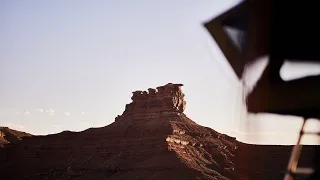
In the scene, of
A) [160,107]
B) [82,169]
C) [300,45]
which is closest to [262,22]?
[300,45]

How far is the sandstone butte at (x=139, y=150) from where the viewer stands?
99812 mm

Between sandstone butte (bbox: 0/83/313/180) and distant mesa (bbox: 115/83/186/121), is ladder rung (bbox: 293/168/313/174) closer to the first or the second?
sandstone butte (bbox: 0/83/313/180)

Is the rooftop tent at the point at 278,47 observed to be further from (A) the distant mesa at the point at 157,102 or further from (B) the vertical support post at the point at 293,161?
(A) the distant mesa at the point at 157,102

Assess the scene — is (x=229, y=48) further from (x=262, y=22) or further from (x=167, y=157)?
(x=167, y=157)

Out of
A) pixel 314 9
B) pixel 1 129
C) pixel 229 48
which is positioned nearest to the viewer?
pixel 314 9

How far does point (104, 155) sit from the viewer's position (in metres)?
116

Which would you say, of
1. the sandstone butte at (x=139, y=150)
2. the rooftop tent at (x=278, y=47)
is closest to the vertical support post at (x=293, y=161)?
the rooftop tent at (x=278, y=47)

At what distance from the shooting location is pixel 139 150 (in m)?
110

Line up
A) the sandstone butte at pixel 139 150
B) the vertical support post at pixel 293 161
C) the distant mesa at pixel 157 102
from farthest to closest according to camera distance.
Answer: the distant mesa at pixel 157 102 → the sandstone butte at pixel 139 150 → the vertical support post at pixel 293 161

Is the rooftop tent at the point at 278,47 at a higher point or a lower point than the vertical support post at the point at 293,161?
higher

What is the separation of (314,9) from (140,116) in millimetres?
Result: 122241

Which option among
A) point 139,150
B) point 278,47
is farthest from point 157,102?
point 278,47

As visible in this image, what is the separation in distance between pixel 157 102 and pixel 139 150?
55.8 ft

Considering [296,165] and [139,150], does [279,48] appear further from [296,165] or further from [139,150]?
[139,150]
